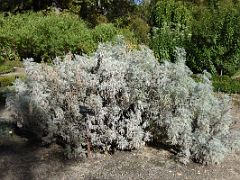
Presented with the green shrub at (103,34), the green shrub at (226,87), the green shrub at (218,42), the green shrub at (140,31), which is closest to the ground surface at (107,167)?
the green shrub at (226,87)

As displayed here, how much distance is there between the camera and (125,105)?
615 cm

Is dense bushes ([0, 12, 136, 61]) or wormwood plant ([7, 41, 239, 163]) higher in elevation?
dense bushes ([0, 12, 136, 61])

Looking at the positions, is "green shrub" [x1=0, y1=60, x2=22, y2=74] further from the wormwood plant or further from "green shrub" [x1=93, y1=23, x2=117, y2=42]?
the wormwood plant

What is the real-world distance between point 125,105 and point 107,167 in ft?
2.72

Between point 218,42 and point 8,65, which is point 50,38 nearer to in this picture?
point 8,65

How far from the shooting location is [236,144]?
6176 mm

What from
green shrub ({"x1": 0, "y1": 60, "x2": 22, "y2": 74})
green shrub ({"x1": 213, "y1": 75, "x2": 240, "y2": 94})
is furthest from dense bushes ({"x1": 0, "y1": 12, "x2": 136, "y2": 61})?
green shrub ({"x1": 213, "y1": 75, "x2": 240, "y2": 94})

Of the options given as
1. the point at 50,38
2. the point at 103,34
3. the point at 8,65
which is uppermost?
the point at 103,34

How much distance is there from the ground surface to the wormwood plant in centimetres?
14

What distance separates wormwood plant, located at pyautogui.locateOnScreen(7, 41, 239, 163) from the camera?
597 centimetres

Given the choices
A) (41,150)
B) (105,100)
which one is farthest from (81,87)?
(41,150)

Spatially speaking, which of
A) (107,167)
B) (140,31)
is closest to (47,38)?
(140,31)

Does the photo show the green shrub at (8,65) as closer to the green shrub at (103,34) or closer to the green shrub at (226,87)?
the green shrub at (103,34)

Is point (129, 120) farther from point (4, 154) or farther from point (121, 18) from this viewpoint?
point (121, 18)
